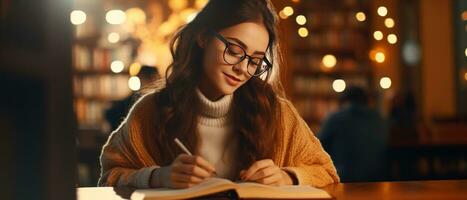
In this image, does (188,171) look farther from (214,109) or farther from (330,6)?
(330,6)

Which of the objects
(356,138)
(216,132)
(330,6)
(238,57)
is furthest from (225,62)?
(356,138)

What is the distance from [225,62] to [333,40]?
54cm

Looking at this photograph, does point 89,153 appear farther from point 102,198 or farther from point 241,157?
point 241,157

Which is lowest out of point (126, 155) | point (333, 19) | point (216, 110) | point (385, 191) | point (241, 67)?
point (385, 191)

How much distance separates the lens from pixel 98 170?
1.64m

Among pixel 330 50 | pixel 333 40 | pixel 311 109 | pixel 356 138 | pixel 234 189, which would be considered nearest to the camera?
pixel 234 189

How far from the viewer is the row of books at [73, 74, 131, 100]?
163cm

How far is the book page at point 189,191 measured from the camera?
1304 mm

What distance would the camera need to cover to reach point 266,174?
61.1 inches

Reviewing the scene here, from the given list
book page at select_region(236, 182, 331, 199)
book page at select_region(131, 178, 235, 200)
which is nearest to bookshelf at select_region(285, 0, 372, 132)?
book page at select_region(236, 182, 331, 199)

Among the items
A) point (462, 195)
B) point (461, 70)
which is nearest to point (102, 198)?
point (462, 195)

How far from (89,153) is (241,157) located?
0.39 m

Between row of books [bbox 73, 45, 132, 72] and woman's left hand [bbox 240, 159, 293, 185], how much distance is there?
43cm

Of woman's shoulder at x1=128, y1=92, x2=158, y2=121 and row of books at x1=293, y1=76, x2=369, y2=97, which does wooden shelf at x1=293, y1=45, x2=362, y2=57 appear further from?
woman's shoulder at x1=128, y1=92, x2=158, y2=121
